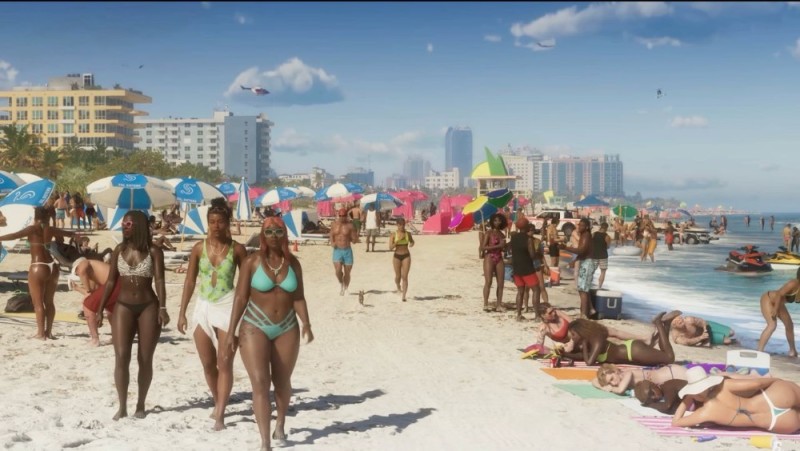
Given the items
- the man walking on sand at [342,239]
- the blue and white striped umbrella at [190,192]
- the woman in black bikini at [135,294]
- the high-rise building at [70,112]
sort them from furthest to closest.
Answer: the high-rise building at [70,112] → the blue and white striped umbrella at [190,192] → the man walking on sand at [342,239] → the woman in black bikini at [135,294]

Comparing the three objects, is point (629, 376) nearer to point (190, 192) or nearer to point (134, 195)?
point (134, 195)

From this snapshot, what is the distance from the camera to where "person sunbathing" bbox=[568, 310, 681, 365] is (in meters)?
8.51

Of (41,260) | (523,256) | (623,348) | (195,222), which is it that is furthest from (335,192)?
(623,348)

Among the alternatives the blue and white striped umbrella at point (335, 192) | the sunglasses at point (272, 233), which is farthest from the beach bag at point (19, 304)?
the blue and white striped umbrella at point (335, 192)

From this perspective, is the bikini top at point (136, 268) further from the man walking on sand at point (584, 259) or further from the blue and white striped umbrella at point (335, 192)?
the blue and white striped umbrella at point (335, 192)

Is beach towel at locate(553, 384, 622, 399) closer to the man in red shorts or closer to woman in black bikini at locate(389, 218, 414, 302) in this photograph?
the man in red shorts

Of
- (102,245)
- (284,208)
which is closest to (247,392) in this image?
(102,245)

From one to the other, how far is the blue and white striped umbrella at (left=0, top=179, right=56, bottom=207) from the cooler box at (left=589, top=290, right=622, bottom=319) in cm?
902

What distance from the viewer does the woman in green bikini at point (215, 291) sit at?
545cm

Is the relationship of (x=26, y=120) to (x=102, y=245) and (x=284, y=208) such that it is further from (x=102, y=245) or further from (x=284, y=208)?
(x=102, y=245)

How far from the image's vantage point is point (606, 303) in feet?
42.7

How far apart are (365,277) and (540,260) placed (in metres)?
7.14

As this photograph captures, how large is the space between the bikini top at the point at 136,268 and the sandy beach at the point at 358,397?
47.9 inches

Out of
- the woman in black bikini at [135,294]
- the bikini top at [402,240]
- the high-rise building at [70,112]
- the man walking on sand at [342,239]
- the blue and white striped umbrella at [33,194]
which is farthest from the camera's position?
the high-rise building at [70,112]
